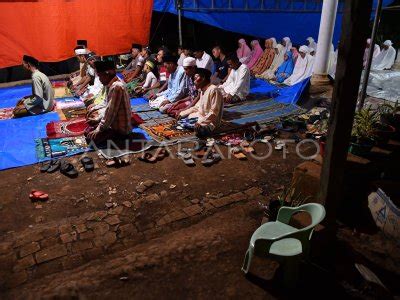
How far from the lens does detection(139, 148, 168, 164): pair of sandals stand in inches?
222

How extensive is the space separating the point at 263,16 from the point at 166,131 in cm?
866

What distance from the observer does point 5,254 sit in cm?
350

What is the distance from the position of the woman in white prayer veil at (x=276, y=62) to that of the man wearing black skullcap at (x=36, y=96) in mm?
6751

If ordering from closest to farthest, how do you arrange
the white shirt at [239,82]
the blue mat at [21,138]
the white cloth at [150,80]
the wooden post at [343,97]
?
the wooden post at [343,97]
the blue mat at [21,138]
the white shirt at [239,82]
the white cloth at [150,80]

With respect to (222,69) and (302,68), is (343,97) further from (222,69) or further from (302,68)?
(302,68)

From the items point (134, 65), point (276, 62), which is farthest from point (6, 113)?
point (276, 62)

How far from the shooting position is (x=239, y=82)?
336 inches

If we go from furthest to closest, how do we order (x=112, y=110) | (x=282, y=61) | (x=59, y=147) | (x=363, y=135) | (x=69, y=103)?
1. (x=282, y=61)
2. (x=69, y=103)
3. (x=59, y=147)
4. (x=112, y=110)
5. (x=363, y=135)

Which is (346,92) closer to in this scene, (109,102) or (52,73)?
(109,102)

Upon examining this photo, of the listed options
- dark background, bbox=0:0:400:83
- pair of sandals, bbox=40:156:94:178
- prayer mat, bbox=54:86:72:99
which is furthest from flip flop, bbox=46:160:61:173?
dark background, bbox=0:0:400:83

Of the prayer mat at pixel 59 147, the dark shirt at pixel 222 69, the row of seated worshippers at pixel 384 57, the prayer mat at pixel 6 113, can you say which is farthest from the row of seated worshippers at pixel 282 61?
the prayer mat at pixel 6 113

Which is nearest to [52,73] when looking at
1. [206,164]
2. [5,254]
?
[206,164]

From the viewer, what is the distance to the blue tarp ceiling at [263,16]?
1203 centimetres

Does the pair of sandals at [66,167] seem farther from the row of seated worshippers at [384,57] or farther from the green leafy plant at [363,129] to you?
the row of seated worshippers at [384,57]
